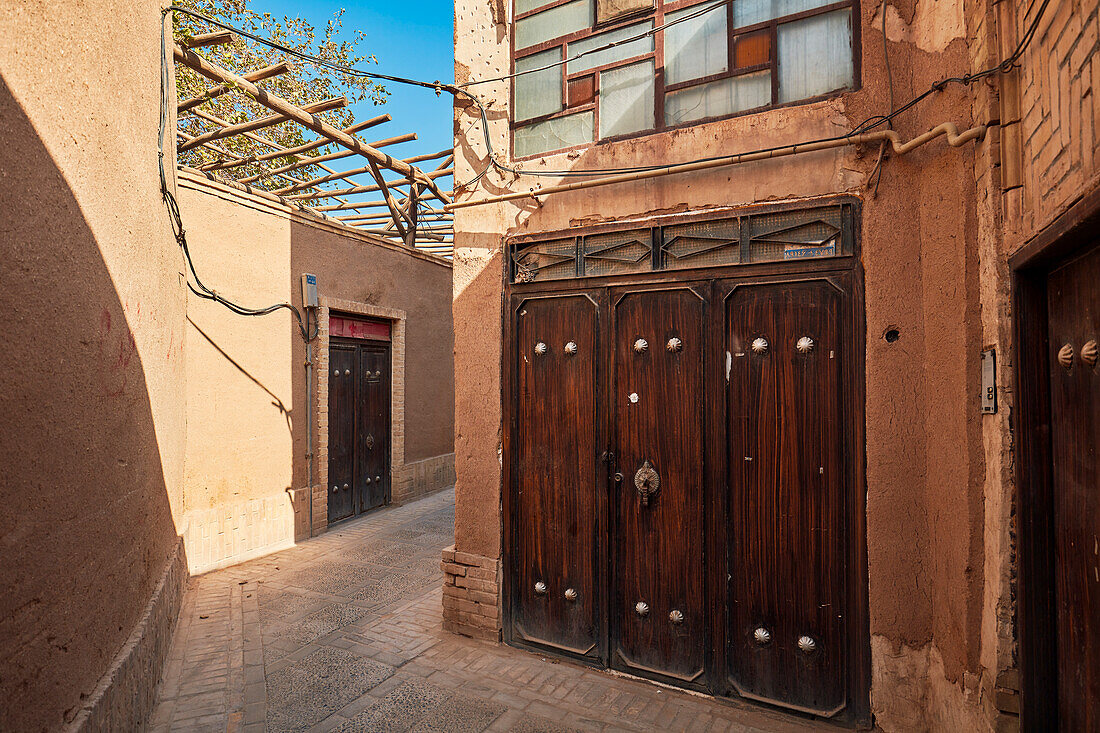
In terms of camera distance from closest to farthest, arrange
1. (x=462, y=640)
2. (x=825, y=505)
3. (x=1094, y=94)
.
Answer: (x=1094, y=94) < (x=825, y=505) < (x=462, y=640)

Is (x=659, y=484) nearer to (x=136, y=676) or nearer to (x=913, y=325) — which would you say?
(x=913, y=325)

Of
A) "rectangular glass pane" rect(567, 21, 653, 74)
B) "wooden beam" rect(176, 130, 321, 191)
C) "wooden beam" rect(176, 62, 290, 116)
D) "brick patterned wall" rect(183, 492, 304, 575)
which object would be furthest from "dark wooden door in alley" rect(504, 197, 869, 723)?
"wooden beam" rect(176, 130, 321, 191)

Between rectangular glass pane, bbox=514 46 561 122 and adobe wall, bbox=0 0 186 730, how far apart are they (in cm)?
254

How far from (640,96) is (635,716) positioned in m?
4.00

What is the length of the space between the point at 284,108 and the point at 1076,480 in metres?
6.60

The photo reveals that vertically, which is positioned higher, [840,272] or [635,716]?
[840,272]

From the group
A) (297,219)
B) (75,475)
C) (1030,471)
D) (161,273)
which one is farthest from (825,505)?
→ (297,219)

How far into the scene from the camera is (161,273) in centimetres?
442

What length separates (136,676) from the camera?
315 centimetres

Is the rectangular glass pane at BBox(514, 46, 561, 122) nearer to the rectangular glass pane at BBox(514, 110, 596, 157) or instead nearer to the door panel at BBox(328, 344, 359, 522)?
the rectangular glass pane at BBox(514, 110, 596, 157)

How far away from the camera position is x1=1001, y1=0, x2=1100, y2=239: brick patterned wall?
1.78m

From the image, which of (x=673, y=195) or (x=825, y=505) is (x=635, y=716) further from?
(x=673, y=195)

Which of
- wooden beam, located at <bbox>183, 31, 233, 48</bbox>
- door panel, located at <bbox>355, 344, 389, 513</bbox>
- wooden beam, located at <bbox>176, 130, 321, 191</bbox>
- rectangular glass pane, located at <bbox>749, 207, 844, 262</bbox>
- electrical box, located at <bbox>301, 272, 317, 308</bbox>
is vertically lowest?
door panel, located at <bbox>355, 344, 389, 513</bbox>

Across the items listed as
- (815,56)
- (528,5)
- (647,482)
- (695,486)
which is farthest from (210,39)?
(695,486)
